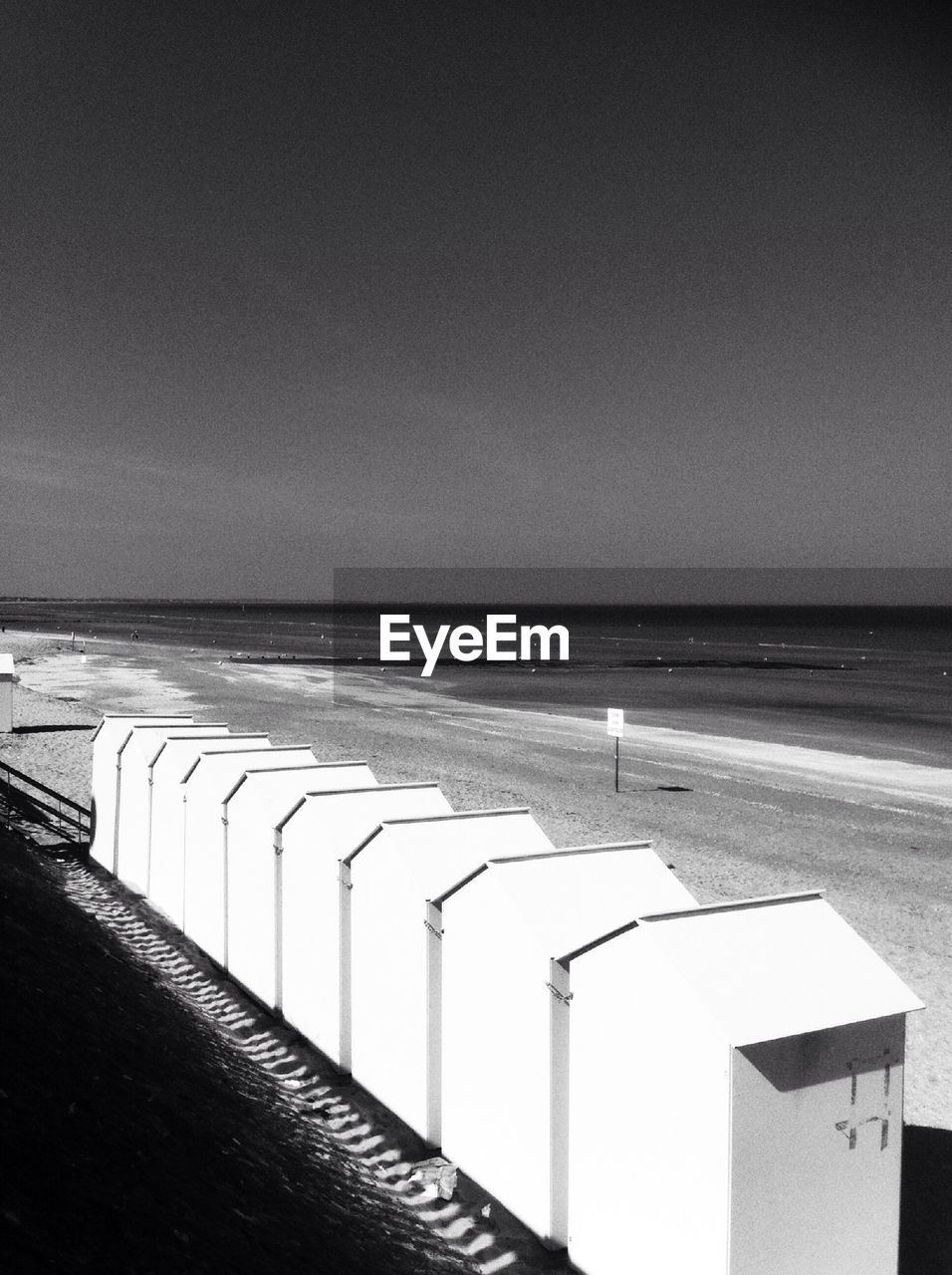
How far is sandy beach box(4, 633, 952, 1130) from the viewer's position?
16.2m

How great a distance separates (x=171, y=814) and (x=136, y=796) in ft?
5.36

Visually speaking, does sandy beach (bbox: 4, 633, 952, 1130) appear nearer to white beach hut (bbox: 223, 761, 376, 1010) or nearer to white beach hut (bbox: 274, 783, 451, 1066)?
white beach hut (bbox: 274, 783, 451, 1066)

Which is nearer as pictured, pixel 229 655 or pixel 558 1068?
pixel 558 1068

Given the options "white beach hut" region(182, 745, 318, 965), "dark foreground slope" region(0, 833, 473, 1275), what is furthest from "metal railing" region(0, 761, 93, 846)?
"dark foreground slope" region(0, 833, 473, 1275)

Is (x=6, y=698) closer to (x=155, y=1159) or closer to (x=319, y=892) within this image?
(x=319, y=892)

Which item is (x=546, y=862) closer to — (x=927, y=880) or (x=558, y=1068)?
(x=558, y=1068)

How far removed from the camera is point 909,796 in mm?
27844

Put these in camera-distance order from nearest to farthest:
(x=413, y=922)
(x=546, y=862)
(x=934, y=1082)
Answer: (x=546, y=862), (x=413, y=922), (x=934, y=1082)

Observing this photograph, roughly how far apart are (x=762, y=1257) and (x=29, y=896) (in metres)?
10.1

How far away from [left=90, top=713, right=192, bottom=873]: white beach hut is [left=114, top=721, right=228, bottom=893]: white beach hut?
19 centimetres

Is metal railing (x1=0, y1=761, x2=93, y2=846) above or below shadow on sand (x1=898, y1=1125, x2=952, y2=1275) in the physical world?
above

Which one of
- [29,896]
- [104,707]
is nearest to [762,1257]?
[29,896]

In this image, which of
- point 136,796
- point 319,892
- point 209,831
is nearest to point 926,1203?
point 319,892

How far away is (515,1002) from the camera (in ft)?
24.6
